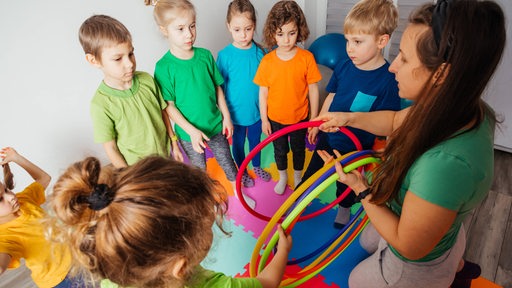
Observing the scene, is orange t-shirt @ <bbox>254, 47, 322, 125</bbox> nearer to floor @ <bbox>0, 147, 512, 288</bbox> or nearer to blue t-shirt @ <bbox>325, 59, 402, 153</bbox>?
blue t-shirt @ <bbox>325, 59, 402, 153</bbox>

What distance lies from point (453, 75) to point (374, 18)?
37.5 inches

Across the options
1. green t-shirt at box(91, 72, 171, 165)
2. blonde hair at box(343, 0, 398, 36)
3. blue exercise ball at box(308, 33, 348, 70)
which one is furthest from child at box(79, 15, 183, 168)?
blue exercise ball at box(308, 33, 348, 70)

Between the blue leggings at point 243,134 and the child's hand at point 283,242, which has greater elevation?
the child's hand at point 283,242

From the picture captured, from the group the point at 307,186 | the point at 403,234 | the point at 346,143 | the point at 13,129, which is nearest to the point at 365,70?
the point at 346,143

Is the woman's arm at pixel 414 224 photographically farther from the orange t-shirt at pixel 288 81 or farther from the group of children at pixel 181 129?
the orange t-shirt at pixel 288 81

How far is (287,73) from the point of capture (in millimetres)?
2240

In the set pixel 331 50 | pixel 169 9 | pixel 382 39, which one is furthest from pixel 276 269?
pixel 331 50

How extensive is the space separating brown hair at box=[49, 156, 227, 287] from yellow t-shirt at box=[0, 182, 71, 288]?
676 millimetres

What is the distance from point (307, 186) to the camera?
1562 mm

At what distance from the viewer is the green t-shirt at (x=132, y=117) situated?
1.78 m

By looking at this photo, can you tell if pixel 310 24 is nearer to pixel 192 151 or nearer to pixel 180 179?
pixel 192 151

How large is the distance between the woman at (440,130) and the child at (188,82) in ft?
4.21

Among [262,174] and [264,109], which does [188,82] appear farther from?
[262,174]

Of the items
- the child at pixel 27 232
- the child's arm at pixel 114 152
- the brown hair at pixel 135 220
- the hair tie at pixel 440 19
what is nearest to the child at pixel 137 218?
the brown hair at pixel 135 220
